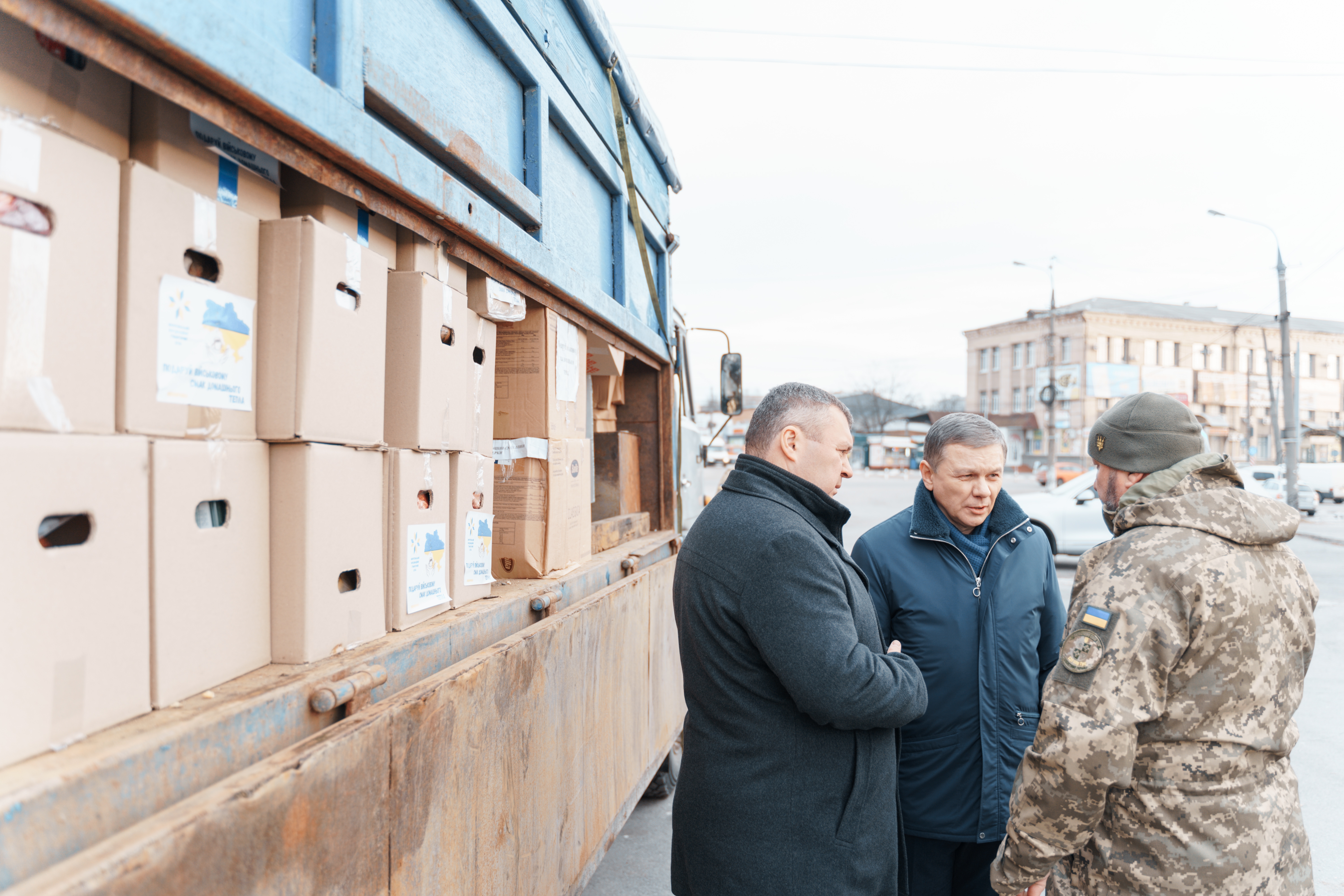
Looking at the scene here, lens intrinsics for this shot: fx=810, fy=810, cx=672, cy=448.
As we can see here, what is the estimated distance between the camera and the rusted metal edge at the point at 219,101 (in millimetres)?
989

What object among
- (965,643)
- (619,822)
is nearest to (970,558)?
(965,643)

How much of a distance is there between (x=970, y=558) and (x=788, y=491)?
2.68 ft

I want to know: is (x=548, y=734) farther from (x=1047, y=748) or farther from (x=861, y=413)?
(x=861, y=413)

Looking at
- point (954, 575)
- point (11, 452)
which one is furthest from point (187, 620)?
point (954, 575)

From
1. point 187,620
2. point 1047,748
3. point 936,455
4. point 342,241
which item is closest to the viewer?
point 187,620

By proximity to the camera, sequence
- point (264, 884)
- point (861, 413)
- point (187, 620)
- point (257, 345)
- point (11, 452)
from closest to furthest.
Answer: point (11, 452) < point (264, 884) < point (187, 620) < point (257, 345) < point (861, 413)

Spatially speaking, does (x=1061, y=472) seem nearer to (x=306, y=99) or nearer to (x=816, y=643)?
(x=816, y=643)

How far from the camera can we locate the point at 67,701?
104 centimetres

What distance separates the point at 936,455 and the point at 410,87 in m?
1.83

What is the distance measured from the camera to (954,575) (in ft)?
7.95

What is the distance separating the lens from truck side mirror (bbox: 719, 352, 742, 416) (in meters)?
5.81

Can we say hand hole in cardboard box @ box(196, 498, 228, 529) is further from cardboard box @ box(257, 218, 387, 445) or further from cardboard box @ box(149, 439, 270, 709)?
cardboard box @ box(257, 218, 387, 445)

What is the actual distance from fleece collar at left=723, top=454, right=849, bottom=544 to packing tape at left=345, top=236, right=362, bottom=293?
95 centimetres

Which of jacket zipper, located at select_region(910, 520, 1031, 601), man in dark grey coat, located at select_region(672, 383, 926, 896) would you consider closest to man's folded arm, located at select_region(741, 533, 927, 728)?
man in dark grey coat, located at select_region(672, 383, 926, 896)
